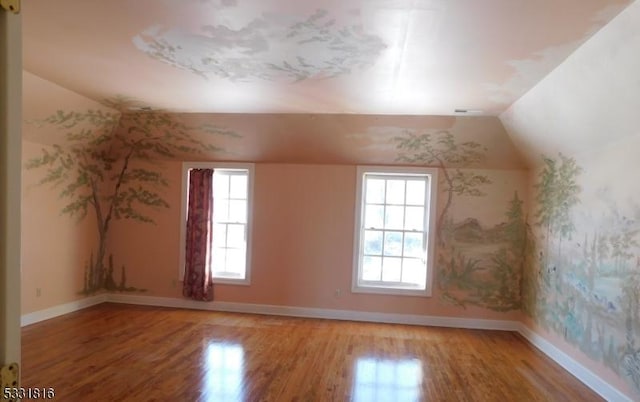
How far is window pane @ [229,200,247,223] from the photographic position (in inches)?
213

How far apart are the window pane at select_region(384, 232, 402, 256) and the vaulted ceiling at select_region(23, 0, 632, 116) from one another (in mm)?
1944

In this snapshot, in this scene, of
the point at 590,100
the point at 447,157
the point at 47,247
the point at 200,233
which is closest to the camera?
the point at 590,100

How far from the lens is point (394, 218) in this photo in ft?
17.0

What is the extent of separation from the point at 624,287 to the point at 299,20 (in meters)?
3.18

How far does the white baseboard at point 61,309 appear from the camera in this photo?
4.38m

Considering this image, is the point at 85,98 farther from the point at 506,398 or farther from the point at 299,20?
the point at 506,398

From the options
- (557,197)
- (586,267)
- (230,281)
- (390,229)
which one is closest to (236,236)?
(230,281)

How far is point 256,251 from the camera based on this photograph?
5.26 metres

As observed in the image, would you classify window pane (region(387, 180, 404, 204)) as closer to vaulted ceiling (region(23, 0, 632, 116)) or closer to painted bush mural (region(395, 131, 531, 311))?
painted bush mural (region(395, 131, 531, 311))

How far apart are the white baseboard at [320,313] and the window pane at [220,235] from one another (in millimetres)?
844

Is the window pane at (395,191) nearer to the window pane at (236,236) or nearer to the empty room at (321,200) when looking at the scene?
the empty room at (321,200)

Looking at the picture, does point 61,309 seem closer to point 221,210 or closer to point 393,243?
point 221,210

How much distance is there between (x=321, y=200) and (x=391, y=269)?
4.51 feet

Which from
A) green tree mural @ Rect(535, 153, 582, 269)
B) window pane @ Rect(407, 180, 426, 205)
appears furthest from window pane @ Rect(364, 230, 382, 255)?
green tree mural @ Rect(535, 153, 582, 269)
